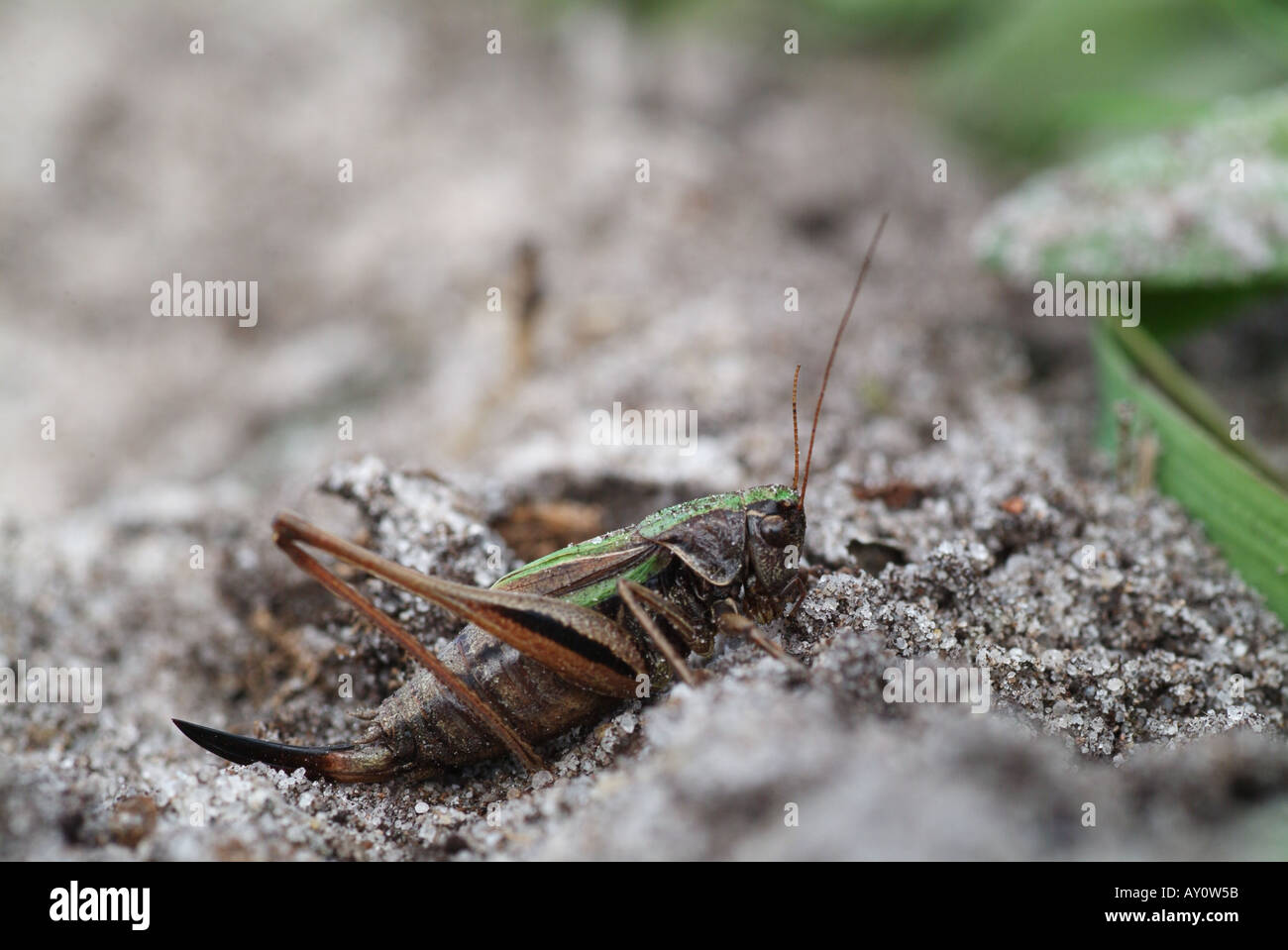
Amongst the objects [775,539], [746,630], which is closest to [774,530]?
[775,539]

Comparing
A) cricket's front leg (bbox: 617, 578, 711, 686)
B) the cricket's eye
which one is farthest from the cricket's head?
cricket's front leg (bbox: 617, 578, 711, 686)

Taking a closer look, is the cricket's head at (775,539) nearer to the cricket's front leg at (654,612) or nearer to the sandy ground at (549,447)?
the sandy ground at (549,447)

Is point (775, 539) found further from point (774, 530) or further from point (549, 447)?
point (549, 447)

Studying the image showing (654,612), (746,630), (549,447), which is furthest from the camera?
(549,447)

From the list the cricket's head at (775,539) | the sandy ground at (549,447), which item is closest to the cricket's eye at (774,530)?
the cricket's head at (775,539)

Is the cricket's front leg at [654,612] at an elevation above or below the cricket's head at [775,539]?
below

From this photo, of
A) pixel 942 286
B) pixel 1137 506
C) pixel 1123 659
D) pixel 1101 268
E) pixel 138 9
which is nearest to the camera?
pixel 1123 659

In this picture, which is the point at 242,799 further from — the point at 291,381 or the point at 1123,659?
the point at 291,381
